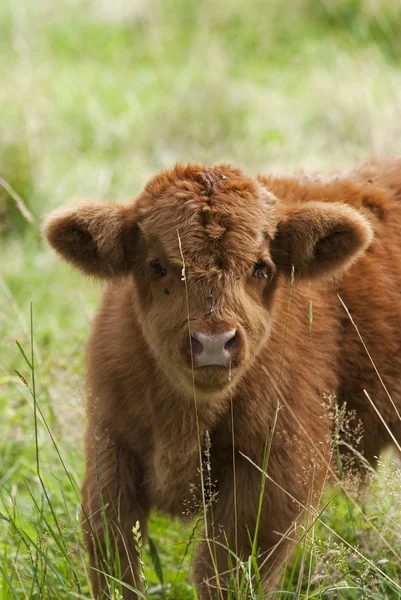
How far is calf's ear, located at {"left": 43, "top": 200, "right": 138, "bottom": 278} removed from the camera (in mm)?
4230

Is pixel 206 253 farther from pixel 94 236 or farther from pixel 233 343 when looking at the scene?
pixel 94 236

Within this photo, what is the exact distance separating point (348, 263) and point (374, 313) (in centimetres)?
53

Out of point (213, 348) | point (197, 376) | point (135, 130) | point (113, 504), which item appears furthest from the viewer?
point (135, 130)

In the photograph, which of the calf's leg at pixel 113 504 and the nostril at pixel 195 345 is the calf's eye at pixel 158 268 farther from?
the calf's leg at pixel 113 504

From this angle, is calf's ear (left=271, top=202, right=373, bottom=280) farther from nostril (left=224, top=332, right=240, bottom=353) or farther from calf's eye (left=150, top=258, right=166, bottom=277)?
nostril (left=224, top=332, right=240, bottom=353)

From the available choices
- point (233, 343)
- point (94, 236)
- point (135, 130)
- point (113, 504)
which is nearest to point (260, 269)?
point (233, 343)

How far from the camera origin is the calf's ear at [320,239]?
430 centimetres

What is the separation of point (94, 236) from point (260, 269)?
0.68m

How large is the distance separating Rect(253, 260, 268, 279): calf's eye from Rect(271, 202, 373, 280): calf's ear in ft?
0.60

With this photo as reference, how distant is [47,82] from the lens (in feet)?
37.2

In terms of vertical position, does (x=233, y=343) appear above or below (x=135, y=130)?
below

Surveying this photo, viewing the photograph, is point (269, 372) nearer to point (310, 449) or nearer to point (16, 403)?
point (310, 449)

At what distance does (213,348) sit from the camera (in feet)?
12.4

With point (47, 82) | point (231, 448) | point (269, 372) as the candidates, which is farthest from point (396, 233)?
point (47, 82)
